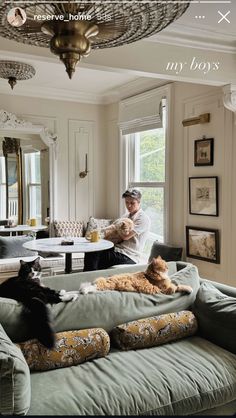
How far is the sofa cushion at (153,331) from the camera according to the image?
6.61ft

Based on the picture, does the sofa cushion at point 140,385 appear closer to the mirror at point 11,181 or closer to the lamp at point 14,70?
the lamp at point 14,70

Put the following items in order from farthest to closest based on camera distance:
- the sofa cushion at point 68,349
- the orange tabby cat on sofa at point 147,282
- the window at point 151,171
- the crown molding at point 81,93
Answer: the crown molding at point 81,93 < the window at point 151,171 < the orange tabby cat on sofa at point 147,282 < the sofa cushion at point 68,349

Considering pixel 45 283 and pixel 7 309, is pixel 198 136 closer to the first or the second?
pixel 45 283

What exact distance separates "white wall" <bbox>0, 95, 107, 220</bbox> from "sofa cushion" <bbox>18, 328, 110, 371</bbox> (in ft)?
11.0

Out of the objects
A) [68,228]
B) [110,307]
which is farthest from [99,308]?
[68,228]

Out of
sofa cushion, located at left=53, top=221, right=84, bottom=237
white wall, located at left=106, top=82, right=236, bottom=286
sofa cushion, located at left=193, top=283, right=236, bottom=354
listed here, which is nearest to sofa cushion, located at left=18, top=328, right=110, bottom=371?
sofa cushion, located at left=193, top=283, right=236, bottom=354

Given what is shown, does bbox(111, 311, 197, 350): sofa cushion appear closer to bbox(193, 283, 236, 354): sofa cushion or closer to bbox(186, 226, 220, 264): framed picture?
bbox(193, 283, 236, 354): sofa cushion

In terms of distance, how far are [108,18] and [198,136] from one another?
2597mm

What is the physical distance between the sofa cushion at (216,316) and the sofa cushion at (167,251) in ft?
4.53

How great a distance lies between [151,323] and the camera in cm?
209

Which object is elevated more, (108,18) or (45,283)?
(108,18)

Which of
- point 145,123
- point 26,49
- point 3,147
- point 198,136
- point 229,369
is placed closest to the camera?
point 229,369

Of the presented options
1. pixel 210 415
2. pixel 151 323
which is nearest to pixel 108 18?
pixel 151 323

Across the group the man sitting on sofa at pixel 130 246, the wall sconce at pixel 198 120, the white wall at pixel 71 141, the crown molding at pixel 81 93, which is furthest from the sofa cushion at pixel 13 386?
the white wall at pixel 71 141
